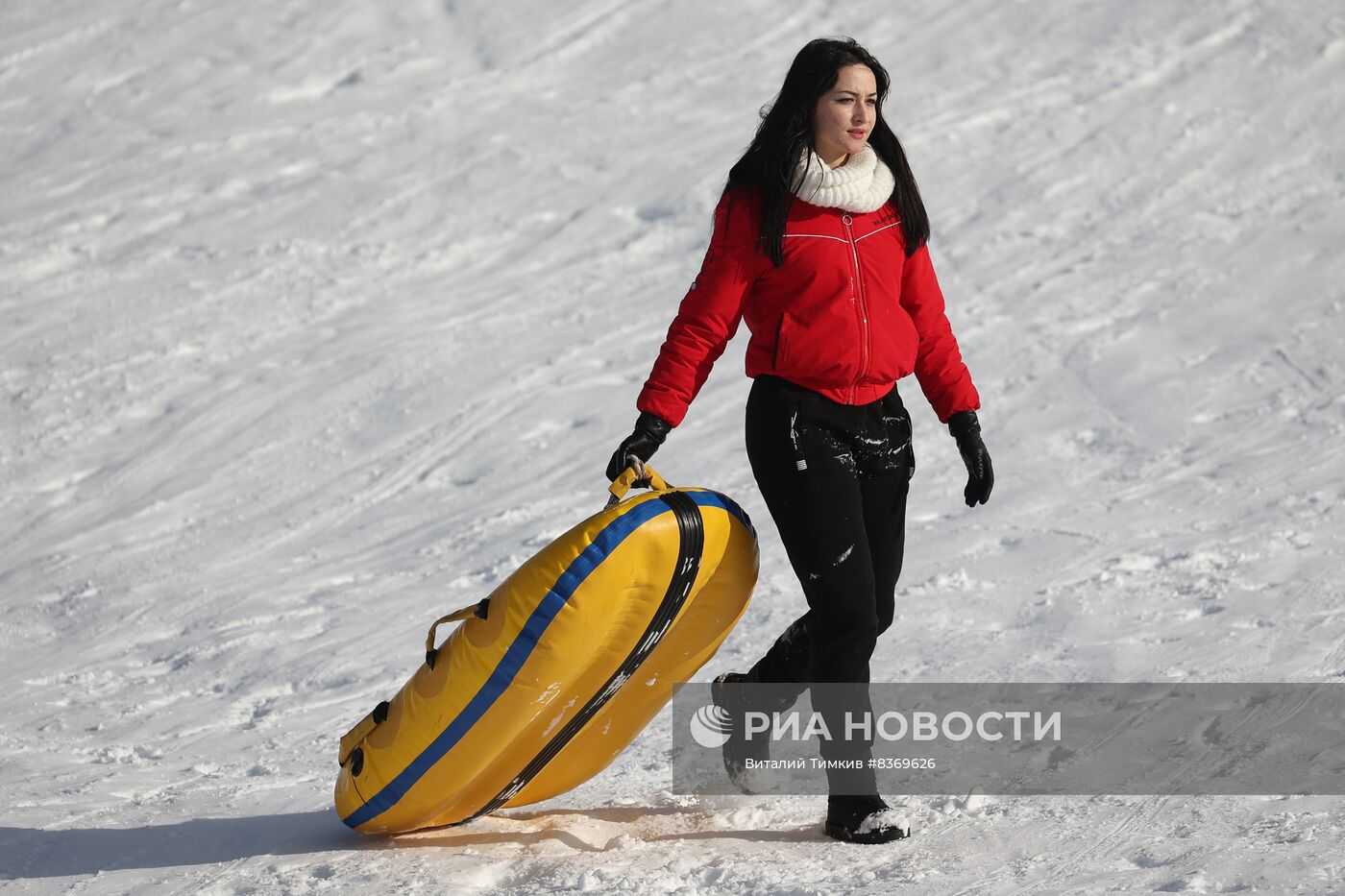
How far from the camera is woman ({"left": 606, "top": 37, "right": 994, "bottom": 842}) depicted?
312 centimetres

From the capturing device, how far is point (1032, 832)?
322 centimetres

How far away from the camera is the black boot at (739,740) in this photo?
3.60m

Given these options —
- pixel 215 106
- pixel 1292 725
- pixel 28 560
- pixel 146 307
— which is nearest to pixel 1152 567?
pixel 1292 725

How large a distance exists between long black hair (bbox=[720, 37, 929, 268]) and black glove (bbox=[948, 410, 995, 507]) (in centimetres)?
45

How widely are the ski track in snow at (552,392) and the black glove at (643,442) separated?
0.90m

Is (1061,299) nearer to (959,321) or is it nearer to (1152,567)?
(959,321)

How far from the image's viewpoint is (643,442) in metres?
3.17

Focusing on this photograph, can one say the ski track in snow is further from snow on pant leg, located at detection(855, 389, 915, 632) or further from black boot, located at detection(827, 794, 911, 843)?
snow on pant leg, located at detection(855, 389, 915, 632)

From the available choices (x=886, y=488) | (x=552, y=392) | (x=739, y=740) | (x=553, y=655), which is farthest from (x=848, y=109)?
(x=552, y=392)

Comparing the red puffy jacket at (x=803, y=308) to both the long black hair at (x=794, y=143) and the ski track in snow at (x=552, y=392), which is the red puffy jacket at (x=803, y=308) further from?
the ski track in snow at (x=552, y=392)

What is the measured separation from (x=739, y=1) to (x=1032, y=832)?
996cm

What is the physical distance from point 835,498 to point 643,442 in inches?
17.7

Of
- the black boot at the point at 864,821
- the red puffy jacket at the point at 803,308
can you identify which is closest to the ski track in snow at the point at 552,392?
the black boot at the point at 864,821

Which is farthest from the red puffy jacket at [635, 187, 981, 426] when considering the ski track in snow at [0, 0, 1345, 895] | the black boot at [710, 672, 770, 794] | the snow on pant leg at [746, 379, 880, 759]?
the ski track in snow at [0, 0, 1345, 895]
